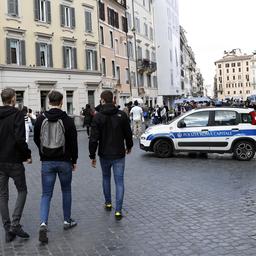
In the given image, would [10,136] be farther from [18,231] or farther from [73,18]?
[73,18]

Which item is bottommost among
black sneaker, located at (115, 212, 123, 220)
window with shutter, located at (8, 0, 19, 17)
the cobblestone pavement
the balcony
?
the cobblestone pavement

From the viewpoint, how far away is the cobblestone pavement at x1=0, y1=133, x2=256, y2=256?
548 cm

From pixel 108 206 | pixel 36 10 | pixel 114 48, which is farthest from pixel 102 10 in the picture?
pixel 108 206

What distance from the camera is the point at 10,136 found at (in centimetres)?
594

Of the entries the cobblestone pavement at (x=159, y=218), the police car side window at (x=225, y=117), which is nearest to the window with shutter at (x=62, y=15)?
the police car side window at (x=225, y=117)

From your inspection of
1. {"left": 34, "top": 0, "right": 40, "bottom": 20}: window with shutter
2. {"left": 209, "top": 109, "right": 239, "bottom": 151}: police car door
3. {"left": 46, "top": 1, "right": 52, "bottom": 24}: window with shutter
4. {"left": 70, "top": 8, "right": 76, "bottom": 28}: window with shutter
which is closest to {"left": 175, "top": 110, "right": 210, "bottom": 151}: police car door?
{"left": 209, "top": 109, "right": 239, "bottom": 151}: police car door

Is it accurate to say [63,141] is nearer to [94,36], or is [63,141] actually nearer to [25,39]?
[25,39]

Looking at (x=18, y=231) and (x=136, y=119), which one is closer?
(x=18, y=231)

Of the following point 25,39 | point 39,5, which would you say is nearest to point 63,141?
point 25,39

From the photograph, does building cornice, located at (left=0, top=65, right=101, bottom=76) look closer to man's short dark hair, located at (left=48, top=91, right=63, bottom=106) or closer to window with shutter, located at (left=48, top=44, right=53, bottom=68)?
window with shutter, located at (left=48, top=44, right=53, bottom=68)

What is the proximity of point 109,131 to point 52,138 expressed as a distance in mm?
1213

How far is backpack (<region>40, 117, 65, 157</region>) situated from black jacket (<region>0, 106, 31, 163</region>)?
0.84ft

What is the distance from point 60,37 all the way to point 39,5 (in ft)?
10.2

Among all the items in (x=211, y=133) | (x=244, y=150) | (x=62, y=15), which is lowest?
(x=244, y=150)
